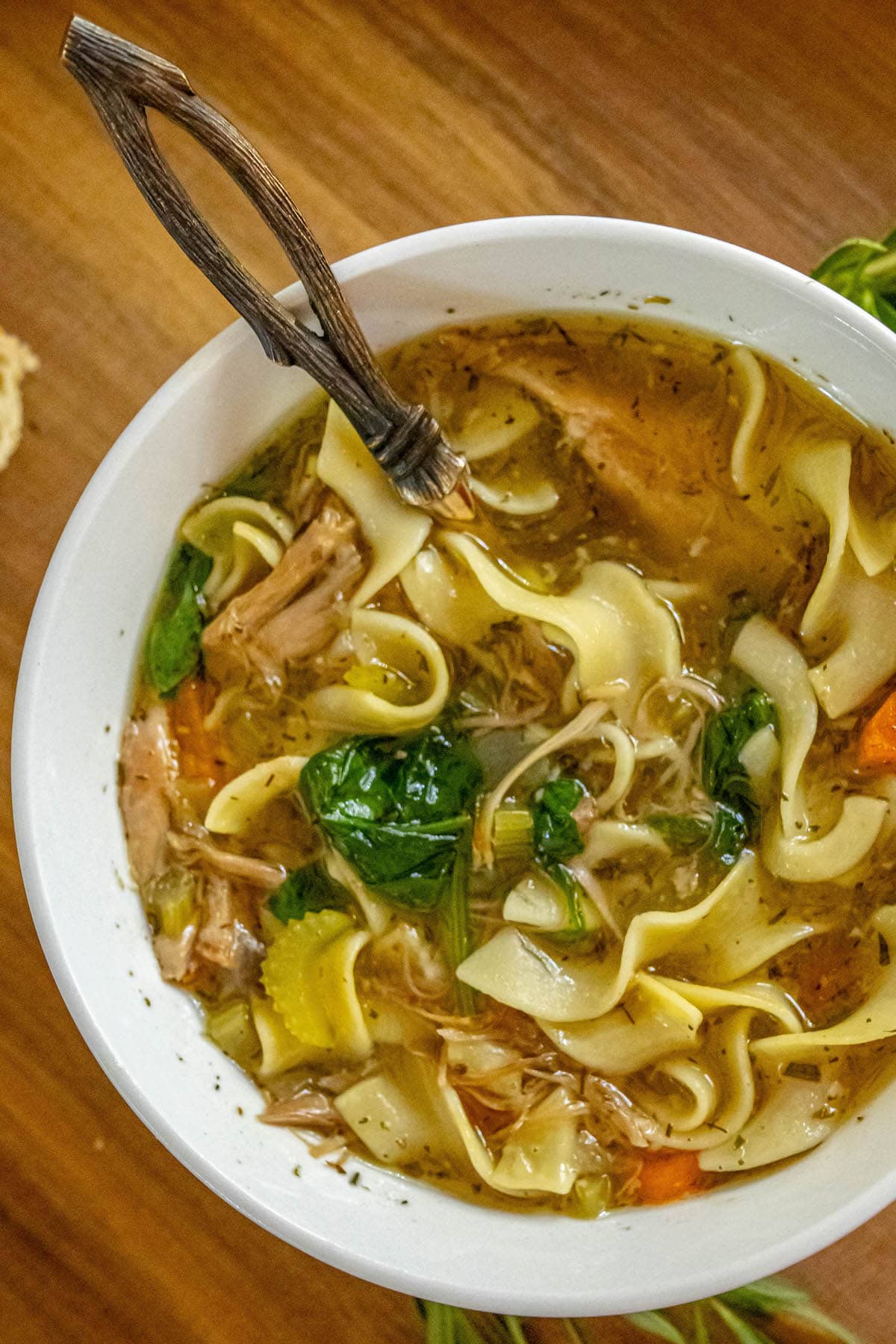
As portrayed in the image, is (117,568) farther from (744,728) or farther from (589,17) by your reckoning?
(589,17)

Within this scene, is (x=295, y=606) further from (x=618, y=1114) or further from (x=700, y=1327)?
(x=700, y=1327)

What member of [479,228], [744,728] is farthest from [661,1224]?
[479,228]

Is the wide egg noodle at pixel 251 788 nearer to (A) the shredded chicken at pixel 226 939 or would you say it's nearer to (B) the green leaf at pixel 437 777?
(A) the shredded chicken at pixel 226 939

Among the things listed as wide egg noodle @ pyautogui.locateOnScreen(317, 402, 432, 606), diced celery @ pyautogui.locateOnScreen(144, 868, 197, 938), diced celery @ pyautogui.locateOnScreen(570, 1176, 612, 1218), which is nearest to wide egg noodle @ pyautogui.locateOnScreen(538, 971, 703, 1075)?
diced celery @ pyautogui.locateOnScreen(570, 1176, 612, 1218)

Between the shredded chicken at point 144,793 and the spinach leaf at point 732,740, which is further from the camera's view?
the shredded chicken at point 144,793

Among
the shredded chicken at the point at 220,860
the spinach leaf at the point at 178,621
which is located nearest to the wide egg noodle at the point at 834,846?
the shredded chicken at the point at 220,860
